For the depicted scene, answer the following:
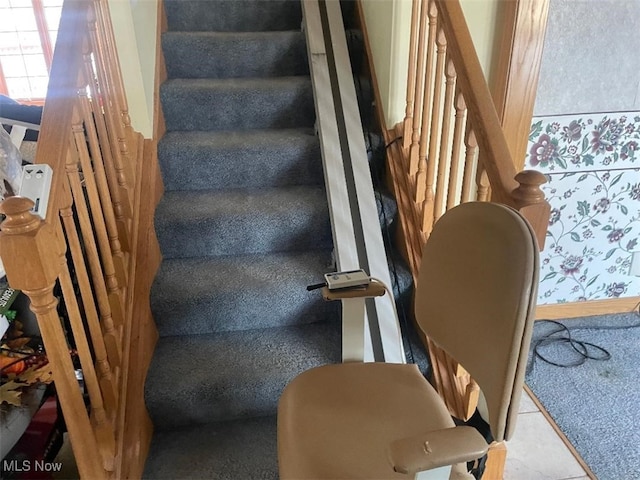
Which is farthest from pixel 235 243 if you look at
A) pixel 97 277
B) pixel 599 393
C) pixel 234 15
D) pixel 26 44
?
pixel 26 44

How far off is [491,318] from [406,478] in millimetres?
374

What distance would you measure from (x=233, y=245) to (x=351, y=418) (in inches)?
39.5

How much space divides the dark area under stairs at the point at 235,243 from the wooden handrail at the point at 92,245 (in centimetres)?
10

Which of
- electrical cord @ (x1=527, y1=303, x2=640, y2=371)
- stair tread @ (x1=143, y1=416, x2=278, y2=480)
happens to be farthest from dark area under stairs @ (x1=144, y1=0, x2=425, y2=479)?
electrical cord @ (x1=527, y1=303, x2=640, y2=371)

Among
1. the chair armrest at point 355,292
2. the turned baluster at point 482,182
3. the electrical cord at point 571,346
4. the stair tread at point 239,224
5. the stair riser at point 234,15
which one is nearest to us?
the chair armrest at point 355,292

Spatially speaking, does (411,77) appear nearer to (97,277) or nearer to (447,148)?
(447,148)

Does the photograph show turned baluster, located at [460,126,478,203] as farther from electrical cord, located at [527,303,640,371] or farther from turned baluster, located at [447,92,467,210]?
electrical cord, located at [527,303,640,371]

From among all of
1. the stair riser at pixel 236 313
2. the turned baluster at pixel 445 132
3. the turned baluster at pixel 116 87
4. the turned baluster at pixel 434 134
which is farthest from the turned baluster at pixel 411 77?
the turned baluster at pixel 116 87

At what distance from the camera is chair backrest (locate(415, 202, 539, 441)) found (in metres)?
0.91

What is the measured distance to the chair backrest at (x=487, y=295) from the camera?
91 cm

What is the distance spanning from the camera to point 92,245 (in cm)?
141

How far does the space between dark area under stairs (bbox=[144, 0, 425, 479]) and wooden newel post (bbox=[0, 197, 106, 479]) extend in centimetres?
51

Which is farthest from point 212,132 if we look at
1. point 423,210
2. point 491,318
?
point 491,318

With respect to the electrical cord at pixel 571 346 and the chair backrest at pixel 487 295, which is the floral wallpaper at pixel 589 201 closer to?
the electrical cord at pixel 571 346
